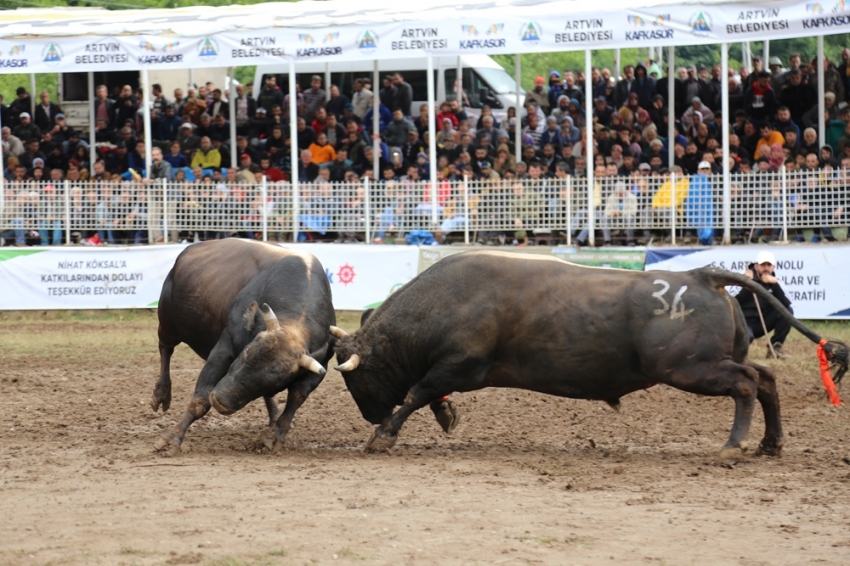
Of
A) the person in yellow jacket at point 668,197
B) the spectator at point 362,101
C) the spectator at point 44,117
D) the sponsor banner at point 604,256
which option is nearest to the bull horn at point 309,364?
the sponsor banner at point 604,256

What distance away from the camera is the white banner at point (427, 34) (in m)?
16.7

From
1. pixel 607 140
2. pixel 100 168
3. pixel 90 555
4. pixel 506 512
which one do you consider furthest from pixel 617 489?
pixel 100 168

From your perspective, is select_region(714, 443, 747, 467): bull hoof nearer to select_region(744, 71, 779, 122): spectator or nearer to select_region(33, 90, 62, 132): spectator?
select_region(744, 71, 779, 122): spectator

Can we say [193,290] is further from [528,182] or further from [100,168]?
[100,168]

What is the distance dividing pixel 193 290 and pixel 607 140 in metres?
10.9

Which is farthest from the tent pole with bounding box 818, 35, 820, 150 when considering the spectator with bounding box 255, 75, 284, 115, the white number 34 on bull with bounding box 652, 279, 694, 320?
the white number 34 on bull with bounding box 652, 279, 694, 320

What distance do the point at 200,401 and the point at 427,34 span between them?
10.8 metres

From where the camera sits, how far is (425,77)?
2409 centimetres

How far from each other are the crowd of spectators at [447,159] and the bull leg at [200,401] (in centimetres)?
972

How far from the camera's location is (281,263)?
939 cm

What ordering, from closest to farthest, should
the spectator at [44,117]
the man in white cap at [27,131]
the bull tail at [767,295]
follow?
the bull tail at [767,295], the man in white cap at [27,131], the spectator at [44,117]

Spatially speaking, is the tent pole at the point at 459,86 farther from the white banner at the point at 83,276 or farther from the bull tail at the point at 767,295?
the bull tail at the point at 767,295

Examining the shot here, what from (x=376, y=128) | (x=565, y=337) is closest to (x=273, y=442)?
(x=565, y=337)

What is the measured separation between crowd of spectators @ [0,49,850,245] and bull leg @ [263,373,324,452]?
972cm
